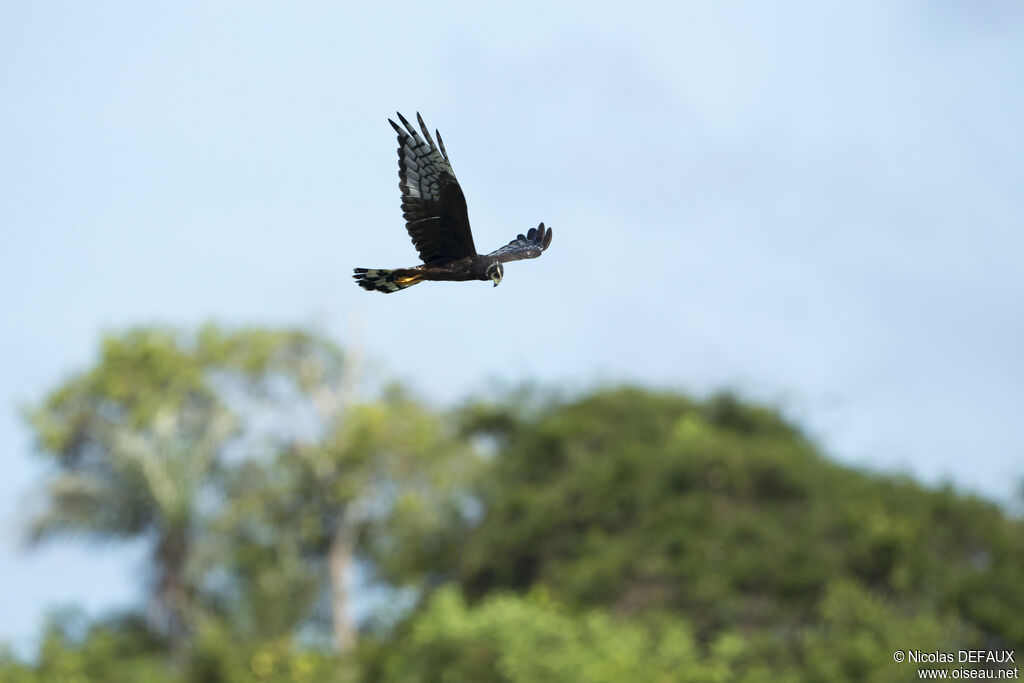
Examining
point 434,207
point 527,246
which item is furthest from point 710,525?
point 434,207

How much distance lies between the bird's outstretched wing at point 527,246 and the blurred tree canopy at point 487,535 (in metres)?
10.9

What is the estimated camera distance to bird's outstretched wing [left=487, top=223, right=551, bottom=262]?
1155 cm

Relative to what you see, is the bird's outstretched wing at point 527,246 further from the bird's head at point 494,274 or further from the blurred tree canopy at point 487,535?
the blurred tree canopy at point 487,535

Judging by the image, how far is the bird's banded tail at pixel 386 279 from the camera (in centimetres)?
1064

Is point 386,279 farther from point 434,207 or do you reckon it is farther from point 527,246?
point 527,246

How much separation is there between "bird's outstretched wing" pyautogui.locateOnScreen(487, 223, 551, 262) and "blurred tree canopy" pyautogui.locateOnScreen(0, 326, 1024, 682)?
35.9 feet

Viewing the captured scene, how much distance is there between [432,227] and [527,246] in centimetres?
142

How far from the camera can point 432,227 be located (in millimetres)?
10953

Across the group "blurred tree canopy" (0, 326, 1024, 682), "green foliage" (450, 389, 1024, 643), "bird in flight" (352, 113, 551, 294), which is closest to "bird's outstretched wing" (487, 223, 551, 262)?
"bird in flight" (352, 113, 551, 294)

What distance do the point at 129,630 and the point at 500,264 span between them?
28474 millimetres

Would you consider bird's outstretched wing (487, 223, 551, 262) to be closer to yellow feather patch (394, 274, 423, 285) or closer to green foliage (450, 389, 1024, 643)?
yellow feather patch (394, 274, 423, 285)

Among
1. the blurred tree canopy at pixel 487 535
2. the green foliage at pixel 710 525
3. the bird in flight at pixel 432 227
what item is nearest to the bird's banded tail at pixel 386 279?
the bird in flight at pixel 432 227

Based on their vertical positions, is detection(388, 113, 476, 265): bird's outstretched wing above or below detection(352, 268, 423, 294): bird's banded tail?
above

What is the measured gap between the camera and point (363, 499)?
3909cm
